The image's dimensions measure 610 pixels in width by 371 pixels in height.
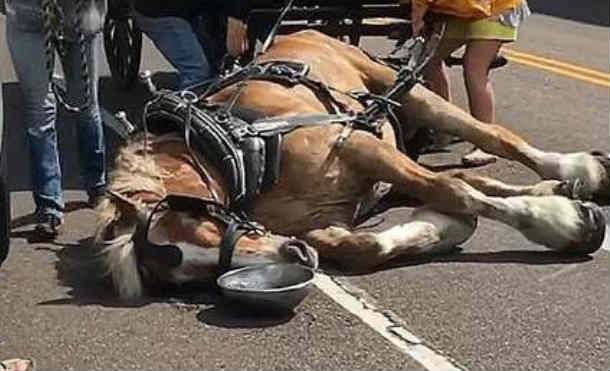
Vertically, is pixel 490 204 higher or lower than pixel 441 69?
higher

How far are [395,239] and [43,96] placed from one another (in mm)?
1950

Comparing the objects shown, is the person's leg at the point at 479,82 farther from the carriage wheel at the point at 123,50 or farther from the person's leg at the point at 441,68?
the carriage wheel at the point at 123,50

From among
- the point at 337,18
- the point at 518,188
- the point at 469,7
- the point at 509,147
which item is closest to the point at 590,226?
the point at 518,188

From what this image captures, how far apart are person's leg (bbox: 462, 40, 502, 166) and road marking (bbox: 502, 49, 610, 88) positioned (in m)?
3.42

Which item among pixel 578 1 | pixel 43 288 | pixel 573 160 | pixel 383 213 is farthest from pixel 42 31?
pixel 578 1

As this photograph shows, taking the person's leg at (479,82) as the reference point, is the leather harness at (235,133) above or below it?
above

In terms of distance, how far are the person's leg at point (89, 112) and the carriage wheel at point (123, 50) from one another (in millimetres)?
3269

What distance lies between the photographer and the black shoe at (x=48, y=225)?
6.92 m

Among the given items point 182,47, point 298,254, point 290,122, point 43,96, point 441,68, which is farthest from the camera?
point 441,68

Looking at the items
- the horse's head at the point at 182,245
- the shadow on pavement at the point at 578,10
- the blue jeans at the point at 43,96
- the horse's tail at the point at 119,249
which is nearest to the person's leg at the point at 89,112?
the blue jeans at the point at 43,96

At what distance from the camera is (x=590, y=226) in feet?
20.9

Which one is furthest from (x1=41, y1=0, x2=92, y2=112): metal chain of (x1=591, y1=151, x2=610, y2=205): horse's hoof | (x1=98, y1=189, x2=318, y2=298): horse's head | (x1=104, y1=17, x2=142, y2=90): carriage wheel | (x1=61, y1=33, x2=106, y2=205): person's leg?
(x1=104, y1=17, x2=142, y2=90): carriage wheel

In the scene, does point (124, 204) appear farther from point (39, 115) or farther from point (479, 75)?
point (479, 75)

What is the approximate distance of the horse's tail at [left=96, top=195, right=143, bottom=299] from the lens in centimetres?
567
